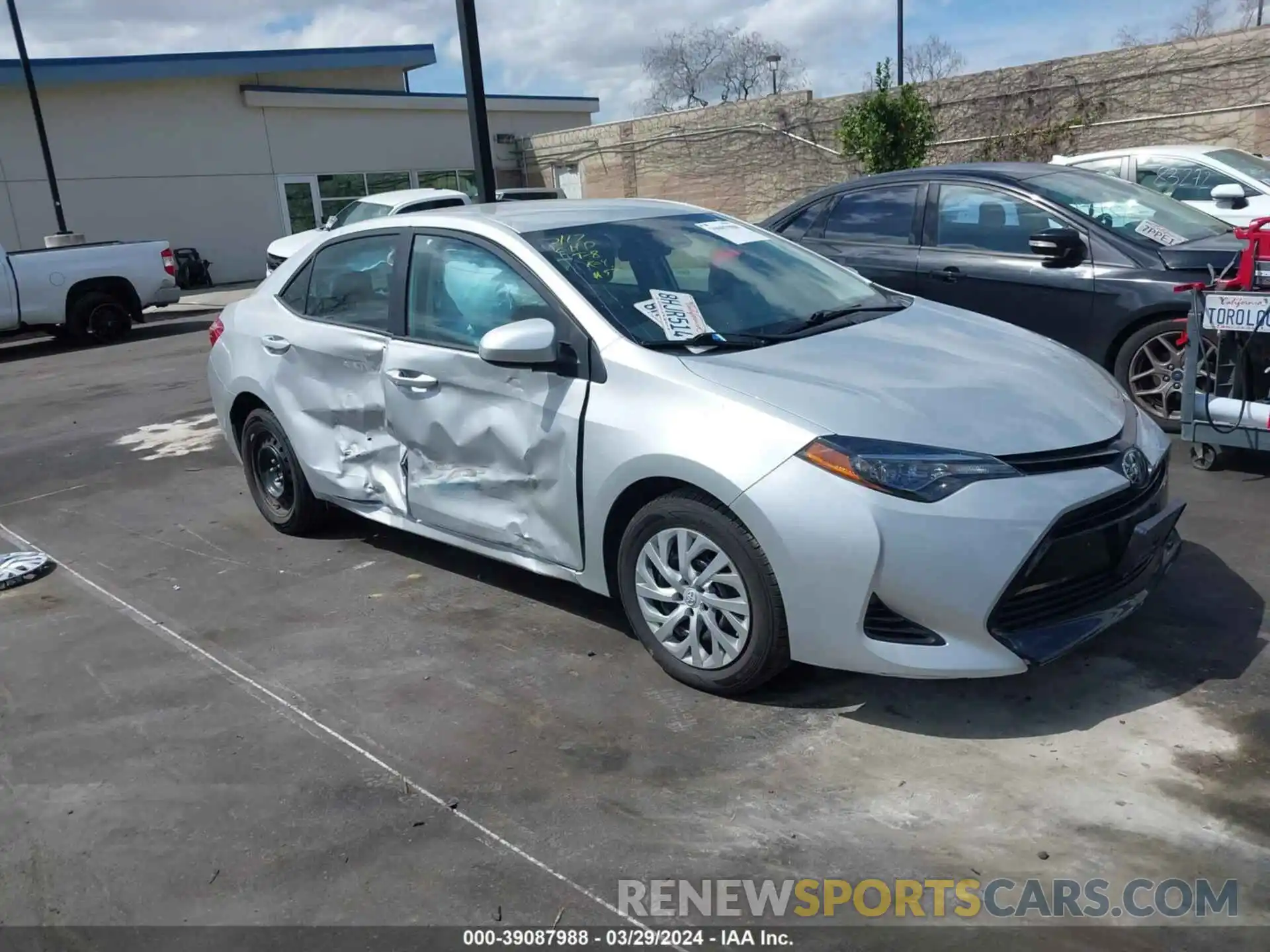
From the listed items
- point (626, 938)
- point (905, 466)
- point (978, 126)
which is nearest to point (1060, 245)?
point (905, 466)

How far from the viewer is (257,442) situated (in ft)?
18.8

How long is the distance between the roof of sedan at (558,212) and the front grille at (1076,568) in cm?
225

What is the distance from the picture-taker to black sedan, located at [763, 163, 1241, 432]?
5988mm

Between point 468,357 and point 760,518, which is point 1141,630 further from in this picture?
point 468,357

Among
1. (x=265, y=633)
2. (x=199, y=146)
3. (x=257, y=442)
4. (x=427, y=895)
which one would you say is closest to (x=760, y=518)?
(x=427, y=895)

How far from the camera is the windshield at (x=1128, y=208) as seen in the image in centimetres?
636

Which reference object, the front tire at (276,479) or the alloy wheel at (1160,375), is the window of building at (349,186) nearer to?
the front tire at (276,479)

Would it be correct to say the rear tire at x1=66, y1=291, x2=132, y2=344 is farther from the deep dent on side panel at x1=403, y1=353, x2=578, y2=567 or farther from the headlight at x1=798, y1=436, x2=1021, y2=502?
the headlight at x1=798, y1=436, x2=1021, y2=502

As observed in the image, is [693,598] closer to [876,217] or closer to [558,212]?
[558,212]

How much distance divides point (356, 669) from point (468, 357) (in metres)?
1.27

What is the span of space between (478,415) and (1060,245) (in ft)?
11.9

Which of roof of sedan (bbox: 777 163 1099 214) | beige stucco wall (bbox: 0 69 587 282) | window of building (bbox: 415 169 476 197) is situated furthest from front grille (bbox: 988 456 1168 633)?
window of building (bbox: 415 169 476 197)

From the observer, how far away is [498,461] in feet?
13.8

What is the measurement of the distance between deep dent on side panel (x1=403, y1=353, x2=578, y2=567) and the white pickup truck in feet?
39.8
